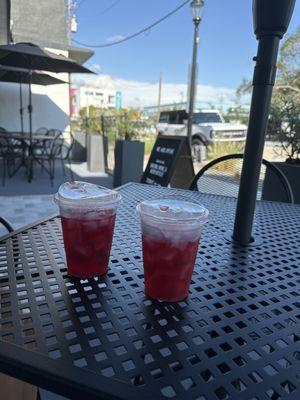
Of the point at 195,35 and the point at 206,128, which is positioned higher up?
the point at 195,35

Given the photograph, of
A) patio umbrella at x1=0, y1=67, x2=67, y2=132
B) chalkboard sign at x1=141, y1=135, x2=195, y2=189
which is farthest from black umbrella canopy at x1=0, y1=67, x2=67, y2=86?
Result: chalkboard sign at x1=141, y1=135, x2=195, y2=189

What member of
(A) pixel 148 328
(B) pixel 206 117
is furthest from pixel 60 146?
(B) pixel 206 117

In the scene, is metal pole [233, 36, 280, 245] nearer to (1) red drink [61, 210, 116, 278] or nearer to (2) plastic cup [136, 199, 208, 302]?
(2) plastic cup [136, 199, 208, 302]

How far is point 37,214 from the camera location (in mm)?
3715

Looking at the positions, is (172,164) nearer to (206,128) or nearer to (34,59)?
(34,59)

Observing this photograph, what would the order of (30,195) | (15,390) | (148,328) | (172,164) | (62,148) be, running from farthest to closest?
(62,148) < (30,195) < (172,164) < (15,390) < (148,328)

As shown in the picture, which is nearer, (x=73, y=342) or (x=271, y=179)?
(x=73, y=342)

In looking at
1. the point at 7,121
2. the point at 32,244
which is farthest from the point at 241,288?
the point at 7,121

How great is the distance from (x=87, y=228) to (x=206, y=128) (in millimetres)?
10582

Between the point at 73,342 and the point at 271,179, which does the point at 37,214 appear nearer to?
the point at 271,179

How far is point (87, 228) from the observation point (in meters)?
0.65

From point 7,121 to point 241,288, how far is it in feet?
26.7

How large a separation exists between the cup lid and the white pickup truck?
9274 mm

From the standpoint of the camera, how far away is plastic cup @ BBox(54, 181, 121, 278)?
65cm
